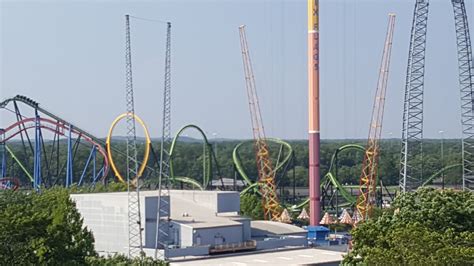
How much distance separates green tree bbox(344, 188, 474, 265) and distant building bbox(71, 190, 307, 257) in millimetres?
13892

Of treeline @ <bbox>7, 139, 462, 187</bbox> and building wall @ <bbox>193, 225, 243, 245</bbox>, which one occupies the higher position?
treeline @ <bbox>7, 139, 462, 187</bbox>

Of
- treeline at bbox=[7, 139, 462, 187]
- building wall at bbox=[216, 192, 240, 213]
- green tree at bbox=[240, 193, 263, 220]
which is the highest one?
treeline at bbox=[7, 139, 462, 187]

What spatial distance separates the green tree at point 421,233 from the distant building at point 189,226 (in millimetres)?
13892

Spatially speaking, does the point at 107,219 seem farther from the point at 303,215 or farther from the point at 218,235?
the point at 303,215

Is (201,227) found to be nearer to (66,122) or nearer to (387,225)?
(387,225)

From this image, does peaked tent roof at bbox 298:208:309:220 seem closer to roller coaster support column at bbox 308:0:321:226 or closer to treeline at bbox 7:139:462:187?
roller coaster support column at bbox 308:0:321:226

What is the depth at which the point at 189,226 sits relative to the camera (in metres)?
45.6

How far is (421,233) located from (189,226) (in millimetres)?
22450

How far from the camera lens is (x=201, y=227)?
45781mm

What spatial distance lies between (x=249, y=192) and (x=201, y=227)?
2986cm

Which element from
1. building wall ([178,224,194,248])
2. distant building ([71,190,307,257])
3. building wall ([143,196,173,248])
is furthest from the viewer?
building wall ([178,224,194,248])

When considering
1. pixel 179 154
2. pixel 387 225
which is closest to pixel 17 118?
pixel 387 225

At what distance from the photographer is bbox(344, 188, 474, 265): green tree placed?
23.3m

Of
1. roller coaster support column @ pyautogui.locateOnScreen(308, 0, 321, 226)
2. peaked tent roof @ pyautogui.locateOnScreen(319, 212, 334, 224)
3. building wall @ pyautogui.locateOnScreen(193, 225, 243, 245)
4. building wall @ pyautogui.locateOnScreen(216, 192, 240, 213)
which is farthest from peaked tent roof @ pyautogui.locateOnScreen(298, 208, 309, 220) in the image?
building wall @ pyautogui.locateOnScreen(193, 225, 243, 245)
